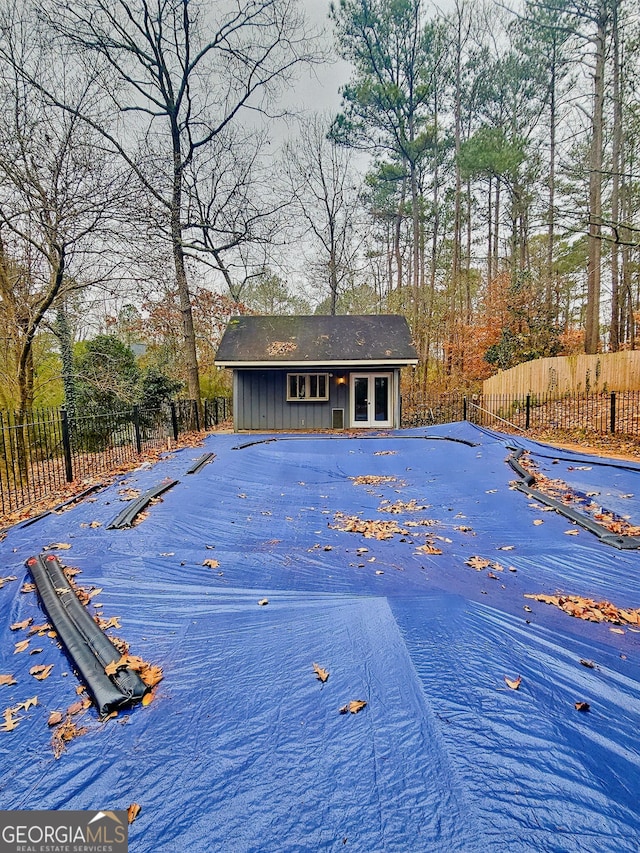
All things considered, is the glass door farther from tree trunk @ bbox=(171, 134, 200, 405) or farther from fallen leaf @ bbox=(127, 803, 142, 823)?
fallen leaf @ bbox=(127, 803, 142, 823)

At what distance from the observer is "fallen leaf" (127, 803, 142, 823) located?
1.22 metres

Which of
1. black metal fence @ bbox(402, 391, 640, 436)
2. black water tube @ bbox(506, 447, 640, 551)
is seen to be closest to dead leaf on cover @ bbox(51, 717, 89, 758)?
black water tube @ bbox(506, 447, 640, 551)

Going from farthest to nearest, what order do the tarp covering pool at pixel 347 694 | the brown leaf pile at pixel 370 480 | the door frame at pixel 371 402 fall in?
the door frame at pixel 371 402 < the brown leaf pile at pixel 370 480 < the tarp covering pool at pixel 347 694

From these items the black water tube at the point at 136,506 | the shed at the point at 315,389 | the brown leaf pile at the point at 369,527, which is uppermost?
the shed at the point at 315,389

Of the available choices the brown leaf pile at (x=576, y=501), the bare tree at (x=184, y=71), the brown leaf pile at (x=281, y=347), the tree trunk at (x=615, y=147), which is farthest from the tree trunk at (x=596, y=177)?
the brown leaf pile at (x=281, y=347)

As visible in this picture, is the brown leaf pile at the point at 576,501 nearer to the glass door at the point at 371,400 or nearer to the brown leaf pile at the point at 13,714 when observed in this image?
the brown leaf pile at the point at 13,714

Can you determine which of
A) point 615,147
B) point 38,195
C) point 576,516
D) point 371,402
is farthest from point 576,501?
point 615,147

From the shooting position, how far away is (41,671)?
1811 millimetres

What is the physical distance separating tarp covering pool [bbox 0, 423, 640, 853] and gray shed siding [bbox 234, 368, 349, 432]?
9301mm

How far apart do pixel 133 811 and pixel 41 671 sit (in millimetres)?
886

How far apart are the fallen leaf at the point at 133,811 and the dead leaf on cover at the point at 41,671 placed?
2.67 ft

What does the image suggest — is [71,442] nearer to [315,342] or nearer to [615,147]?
[315,342]

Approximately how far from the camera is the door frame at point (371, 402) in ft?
41.6

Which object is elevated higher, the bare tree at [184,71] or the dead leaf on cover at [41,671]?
the bare tree at [184,71]
